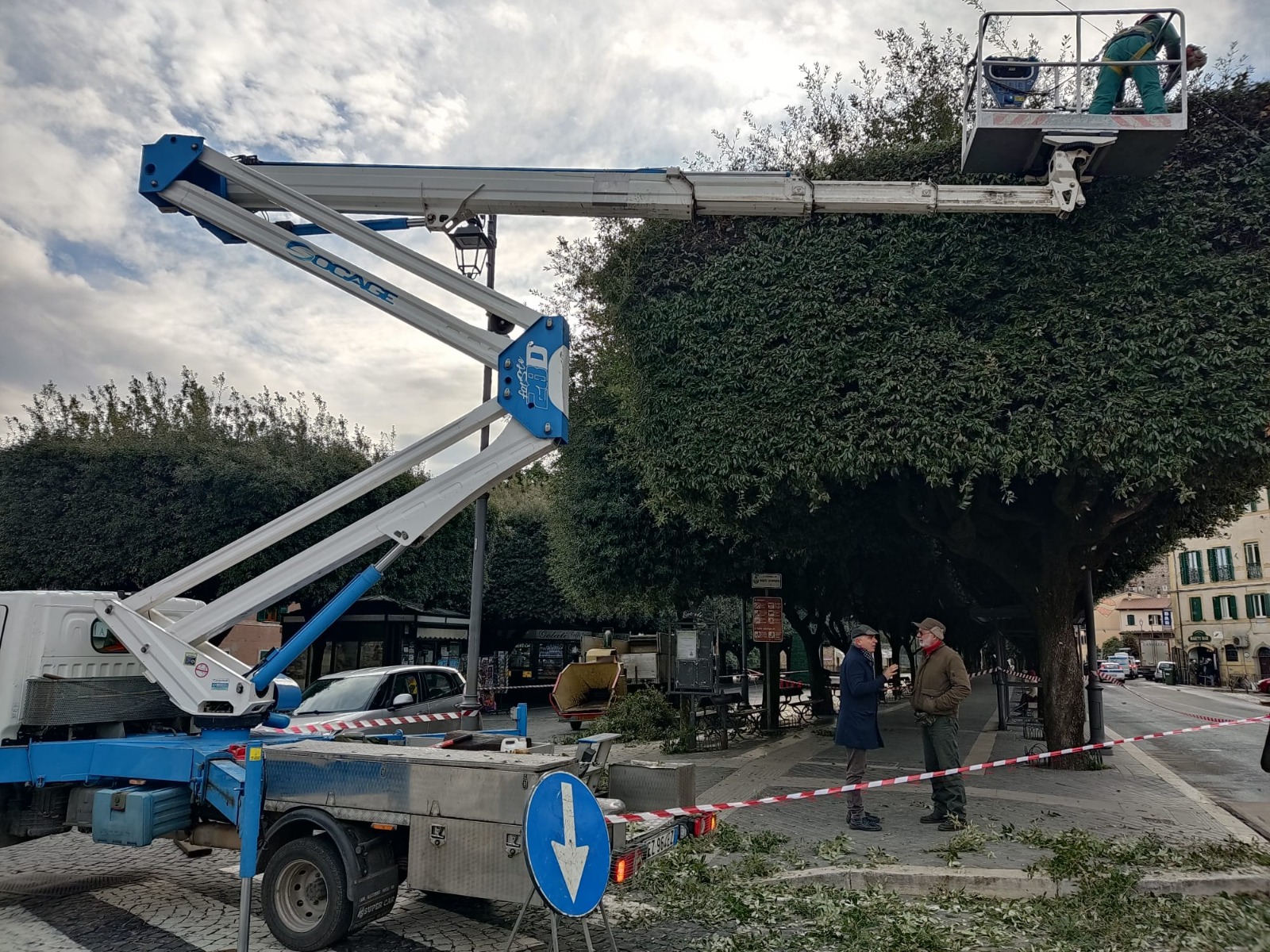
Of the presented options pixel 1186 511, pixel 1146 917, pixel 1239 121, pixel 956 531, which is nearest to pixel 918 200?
pixel 1239 121

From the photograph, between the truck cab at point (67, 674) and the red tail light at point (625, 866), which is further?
the truck cab at point (67, 674)

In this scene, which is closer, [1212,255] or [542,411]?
[542,411]

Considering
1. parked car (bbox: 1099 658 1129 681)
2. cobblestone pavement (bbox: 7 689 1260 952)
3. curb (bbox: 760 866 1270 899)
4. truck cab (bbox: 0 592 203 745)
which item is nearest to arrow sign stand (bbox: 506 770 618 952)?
cobblestone pavement (bbox: 7 689 1260 952)

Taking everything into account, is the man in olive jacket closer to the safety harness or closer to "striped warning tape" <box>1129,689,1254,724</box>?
the safety harness

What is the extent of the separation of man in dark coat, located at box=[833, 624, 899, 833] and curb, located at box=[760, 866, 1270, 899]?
149 centimetres

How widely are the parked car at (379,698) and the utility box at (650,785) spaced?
4.65 metres

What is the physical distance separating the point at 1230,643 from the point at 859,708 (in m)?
51.6

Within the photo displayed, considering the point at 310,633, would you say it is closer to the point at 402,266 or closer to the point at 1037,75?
the point at 402,266

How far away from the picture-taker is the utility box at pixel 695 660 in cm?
1513

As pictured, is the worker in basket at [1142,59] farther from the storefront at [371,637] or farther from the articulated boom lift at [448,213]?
the storefront at [371,637]

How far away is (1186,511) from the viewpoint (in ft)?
47.2

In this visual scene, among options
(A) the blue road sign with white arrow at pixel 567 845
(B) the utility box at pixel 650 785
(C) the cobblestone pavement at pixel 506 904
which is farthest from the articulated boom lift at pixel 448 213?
(A) the blue road sign with white arrow at pixel 567 845

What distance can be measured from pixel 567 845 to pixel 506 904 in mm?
2573

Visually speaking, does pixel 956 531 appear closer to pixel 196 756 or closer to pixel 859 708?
pixel 859 708
